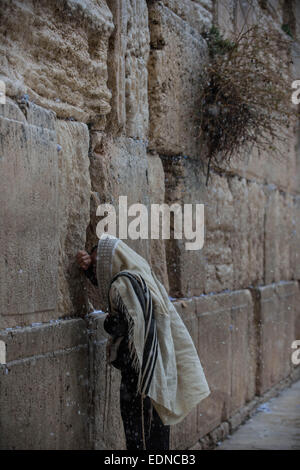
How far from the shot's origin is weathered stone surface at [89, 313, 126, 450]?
3.76 meters

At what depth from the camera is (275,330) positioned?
24.5ft

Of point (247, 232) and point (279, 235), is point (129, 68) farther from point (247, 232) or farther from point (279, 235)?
point (279, 235)

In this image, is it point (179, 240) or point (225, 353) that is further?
point (225, 353)

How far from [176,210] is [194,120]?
31.2 inches

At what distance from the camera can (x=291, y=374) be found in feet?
27.0

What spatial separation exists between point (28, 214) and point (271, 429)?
3.75m

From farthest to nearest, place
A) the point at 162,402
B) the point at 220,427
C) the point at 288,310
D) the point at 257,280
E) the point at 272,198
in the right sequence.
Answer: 1. the point at 288,310
2. the point at 272,198
3. the point at 257,280
4. the point at 220,427
5. the point at 162,402

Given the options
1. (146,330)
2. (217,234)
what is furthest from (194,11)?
(146,330)

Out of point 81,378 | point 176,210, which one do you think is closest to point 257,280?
point 176,210

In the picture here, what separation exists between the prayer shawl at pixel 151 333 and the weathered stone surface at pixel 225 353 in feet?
5.21

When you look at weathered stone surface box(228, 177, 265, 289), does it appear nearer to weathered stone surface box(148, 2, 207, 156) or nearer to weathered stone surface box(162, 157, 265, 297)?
weathered stone surface box(162, 157, 265, 297)

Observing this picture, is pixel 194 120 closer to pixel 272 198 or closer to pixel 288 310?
pixel 272 198

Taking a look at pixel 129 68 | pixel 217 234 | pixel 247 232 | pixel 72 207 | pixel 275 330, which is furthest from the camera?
pixel 275 330

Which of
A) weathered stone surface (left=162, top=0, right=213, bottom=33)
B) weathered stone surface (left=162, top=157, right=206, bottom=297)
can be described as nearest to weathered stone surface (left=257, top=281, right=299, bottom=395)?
weathered stone surface (left=162, top=157, right=206, bottom=297)
